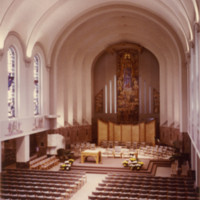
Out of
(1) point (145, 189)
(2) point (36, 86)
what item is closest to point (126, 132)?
(2) point (36, 86)

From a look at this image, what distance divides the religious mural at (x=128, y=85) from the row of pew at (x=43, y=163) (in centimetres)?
873

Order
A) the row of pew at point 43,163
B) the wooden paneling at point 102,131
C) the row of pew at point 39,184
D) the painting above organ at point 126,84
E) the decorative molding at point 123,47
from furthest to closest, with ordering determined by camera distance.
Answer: the painting above organ at point 126,84 → the decorative molding at point 123,47 → the wooden paneling at point 102,131 → the row of pew at point 43,163 → the row of pew at point 39,184

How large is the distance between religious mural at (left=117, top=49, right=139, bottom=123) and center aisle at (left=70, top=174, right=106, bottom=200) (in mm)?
10170

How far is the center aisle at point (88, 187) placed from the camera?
12889mm

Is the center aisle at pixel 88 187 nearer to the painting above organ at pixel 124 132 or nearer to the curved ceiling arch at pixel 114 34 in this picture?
the painting above organ at pixel 124 132

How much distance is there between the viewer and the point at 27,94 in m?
17.9

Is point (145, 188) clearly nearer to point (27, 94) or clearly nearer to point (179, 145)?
point (179, 145)

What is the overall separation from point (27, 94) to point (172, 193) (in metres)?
10.9

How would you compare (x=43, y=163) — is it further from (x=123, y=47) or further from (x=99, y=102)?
(x=123, y=47)

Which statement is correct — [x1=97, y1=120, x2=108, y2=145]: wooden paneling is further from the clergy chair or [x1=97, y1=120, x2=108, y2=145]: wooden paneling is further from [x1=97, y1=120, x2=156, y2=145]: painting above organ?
the clergy chair

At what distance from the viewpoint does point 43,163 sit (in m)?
18.0

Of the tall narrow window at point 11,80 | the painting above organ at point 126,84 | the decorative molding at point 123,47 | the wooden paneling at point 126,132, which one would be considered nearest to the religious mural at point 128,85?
the painting above organ at point 126,84

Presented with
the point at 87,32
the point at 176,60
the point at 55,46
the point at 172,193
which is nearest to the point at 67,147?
the point at 55,46

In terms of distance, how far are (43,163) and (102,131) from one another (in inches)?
320
